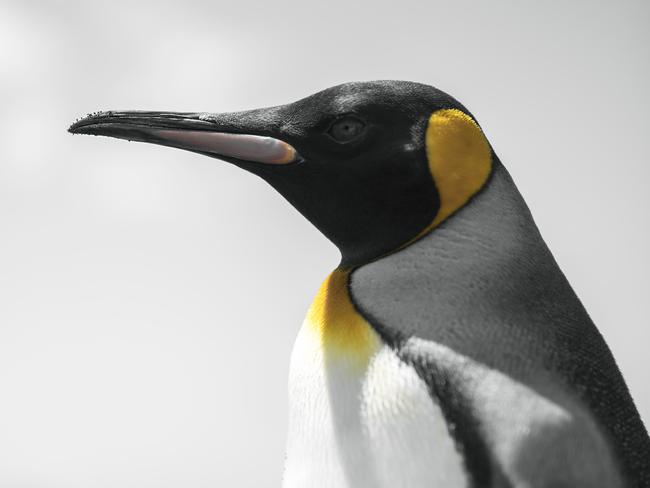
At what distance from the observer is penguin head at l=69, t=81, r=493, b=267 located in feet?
5.70

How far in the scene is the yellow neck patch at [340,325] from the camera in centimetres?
154

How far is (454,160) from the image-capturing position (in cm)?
175

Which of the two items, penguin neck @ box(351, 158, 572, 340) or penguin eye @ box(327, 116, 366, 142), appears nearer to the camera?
penguin neck @ box(351, 158, 572, 340)

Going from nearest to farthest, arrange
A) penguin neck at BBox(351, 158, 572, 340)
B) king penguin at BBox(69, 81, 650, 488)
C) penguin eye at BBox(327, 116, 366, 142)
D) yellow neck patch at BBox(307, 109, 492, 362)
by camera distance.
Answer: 1. king penguin at BBox(69, 81, 650, 488)
2. penguin neck at BBox(351, 158, 572, 340)
3. yellow neck patch at BBox(307, 109, 492, 362)
4. penguin eye at BBox(327, 116, 366, 142)

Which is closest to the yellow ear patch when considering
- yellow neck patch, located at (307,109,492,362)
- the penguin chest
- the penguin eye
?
yellow neck patch, located at (307,109,492,362)

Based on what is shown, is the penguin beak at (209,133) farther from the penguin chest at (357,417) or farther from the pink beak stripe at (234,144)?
the penguin chest at (357,417)

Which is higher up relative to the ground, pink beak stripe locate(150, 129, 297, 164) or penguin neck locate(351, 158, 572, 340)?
pink beak stripe locate(150, 129, 297, 164)

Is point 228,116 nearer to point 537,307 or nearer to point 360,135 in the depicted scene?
point 360,135

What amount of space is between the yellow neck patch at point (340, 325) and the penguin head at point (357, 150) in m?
0.09

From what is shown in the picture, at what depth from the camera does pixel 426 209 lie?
5.66 ft

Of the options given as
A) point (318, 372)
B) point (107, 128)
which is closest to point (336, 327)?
point (318, 372)

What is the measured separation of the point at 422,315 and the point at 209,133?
70cm

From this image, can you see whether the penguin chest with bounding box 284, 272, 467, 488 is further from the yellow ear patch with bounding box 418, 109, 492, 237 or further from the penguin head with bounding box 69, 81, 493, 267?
the yellow ear patch with bounding box 418, 109, 492, 237

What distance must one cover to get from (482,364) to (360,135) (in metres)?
0.62
